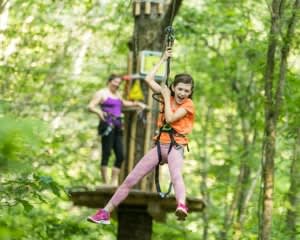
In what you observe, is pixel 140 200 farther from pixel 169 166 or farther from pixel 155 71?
pixel 155 71

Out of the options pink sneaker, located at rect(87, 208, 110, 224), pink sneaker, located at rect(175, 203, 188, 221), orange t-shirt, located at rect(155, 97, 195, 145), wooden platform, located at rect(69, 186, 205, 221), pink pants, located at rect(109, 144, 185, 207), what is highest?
orange t-shirt, located at rect(155, 97, 195, 145)

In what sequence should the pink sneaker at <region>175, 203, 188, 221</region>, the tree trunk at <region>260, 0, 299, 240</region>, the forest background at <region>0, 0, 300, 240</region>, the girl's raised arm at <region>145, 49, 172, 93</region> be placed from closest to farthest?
1. the pink sneaker at <region>175, 203, 188, 221</region>
2. the girl's raised arm at <region>145, 49, 172, 93</region>
3. the tree trunk at <region>260, 0, 299, 240</region>
4. the forest background at <region>0, 0, 300, 240</region>

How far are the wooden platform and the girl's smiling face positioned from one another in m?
3.43

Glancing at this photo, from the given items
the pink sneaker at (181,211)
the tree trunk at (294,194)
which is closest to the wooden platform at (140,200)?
the tree trunk at (294,194)

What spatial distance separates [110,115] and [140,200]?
1.10 metres

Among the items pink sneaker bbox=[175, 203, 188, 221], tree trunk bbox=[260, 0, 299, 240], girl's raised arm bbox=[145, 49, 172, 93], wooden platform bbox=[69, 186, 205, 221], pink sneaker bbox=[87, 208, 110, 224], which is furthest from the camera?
wooden platform bbox=[69, 186, 205, 221]

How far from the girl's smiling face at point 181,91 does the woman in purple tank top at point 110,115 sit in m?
3.50

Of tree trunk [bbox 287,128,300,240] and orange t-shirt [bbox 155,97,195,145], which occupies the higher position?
orange t-shirt [bbox 155,97,195,145]

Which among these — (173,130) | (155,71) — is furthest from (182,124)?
(155,71)

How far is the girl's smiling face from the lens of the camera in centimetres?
573

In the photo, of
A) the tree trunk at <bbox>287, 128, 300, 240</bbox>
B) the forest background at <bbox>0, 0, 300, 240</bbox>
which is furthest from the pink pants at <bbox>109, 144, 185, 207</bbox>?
the forest background at <bbox>0, 0, 300, 240</bbox>

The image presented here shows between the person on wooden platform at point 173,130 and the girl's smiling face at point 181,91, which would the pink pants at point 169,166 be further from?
the girl's smiling face at point 181,91

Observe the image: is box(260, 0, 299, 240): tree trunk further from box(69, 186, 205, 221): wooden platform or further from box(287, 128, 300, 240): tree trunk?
box(69, 186, 205, 221): wooden platform

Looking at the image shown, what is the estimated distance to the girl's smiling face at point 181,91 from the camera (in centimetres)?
573
